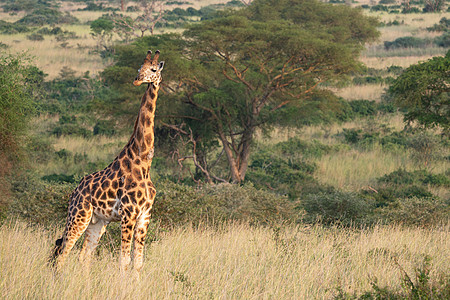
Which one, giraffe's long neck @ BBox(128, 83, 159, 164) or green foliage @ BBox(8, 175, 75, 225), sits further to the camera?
green foliage @ BBox(8, 175, 75, 225)

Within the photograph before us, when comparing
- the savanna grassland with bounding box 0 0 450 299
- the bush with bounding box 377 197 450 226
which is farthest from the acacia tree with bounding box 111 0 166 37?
the bush with bounding box 377 197 450 226

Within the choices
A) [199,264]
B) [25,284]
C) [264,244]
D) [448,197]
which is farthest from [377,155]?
[25,284]

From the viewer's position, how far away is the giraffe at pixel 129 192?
5.27 m

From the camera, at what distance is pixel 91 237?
5809 millimetres

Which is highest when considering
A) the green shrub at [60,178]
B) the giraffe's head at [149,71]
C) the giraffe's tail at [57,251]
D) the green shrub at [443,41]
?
the giraffe's head at [149,71]

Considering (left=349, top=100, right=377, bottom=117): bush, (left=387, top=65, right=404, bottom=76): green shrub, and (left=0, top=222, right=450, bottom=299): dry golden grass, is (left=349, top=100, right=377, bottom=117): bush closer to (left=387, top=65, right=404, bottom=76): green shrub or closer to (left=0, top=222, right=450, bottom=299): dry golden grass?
(left=387, top=65, right=404, bottom=76): green shrub

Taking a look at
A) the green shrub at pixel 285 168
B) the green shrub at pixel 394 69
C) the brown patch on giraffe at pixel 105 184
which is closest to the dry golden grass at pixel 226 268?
the brown patch on giraffe at pixel 105 184

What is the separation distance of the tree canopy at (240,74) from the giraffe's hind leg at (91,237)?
9.06 metres

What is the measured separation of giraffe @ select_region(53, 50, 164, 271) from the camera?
527 cm

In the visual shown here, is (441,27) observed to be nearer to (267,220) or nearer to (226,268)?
(267,220)

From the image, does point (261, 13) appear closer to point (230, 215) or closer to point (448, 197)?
point (448, 197)

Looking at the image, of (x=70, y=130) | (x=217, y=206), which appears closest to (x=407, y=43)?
(x=70, y=130)

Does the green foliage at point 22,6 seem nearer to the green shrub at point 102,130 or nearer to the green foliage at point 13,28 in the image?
the green foliage at point 13,28

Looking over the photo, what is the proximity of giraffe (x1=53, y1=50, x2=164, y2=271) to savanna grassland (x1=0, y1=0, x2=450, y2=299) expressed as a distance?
0.36 metres
